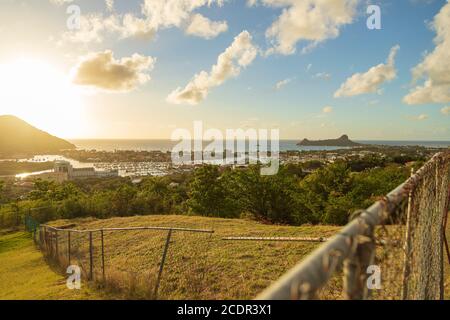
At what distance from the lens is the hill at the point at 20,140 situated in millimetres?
130863

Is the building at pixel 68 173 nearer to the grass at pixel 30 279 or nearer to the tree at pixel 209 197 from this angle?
the tree at pixel 209 197

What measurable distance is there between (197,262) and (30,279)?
503 cm

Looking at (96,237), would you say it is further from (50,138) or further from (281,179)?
(50,138)

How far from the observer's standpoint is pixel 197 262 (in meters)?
8.12

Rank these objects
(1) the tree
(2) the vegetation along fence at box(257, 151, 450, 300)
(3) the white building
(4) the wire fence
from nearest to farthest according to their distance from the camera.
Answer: (2) the vegetation along fence at box(257, 151, 450, 300), (4) the wire fence, (1) the tree, (3) the white building

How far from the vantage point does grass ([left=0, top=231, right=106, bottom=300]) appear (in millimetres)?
6613

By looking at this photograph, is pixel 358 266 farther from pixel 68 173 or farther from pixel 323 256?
pixel 68 173

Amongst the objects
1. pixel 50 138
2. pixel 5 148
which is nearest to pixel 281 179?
pixel 5 148

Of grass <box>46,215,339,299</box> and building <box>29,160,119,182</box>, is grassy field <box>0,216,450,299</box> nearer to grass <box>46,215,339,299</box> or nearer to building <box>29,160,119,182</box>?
Answer: grass <box>46,215,339,299</box>

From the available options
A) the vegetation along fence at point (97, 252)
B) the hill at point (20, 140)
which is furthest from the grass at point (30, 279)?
the hill at point (20, 140)

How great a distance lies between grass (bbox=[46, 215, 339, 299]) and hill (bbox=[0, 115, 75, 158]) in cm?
14084

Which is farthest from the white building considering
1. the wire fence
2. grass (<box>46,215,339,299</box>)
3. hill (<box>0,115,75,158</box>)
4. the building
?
grass (<box>46,215,339,299</box>)

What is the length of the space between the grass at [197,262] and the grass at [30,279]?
2.22 feet
